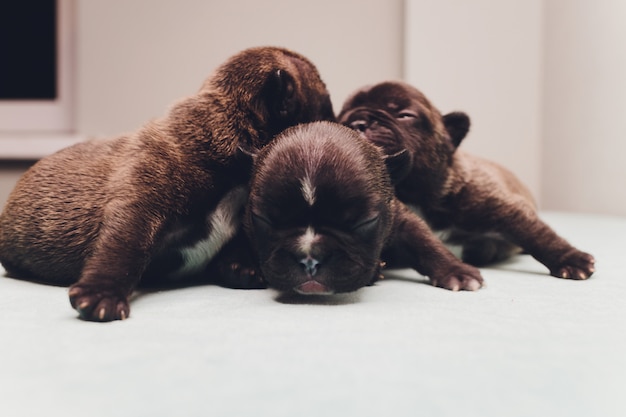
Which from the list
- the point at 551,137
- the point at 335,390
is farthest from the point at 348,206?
the point at 551,137

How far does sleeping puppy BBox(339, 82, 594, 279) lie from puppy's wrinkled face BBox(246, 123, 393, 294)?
1.44 feet

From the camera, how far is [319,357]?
959 mm

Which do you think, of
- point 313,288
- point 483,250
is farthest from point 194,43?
point 313,288

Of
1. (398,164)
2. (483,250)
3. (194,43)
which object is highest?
(194,43)

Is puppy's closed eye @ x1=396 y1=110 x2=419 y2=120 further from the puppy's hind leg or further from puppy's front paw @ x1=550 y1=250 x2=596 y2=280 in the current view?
puppy's front paw @ x1=550 y1=250 x2=596 y2=280

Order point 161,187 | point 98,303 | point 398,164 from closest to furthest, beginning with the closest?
1. point 98,303
2. point 161,187
3. point 398,164

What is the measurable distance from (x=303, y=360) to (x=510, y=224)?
1.12 metres

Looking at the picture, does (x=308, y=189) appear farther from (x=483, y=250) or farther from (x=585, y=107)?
(x=585, y=107)

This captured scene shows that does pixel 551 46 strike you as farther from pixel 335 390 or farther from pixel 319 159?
pixel 335 390

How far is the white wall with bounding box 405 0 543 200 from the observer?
3.84m

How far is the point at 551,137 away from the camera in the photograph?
153 inches

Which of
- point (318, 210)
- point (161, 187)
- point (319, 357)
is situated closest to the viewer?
point (319, 357)

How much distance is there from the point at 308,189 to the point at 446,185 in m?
0.75

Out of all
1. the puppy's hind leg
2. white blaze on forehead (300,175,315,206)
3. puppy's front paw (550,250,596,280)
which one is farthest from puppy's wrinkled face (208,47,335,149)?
puppy's front paw (550,250,596,280)
